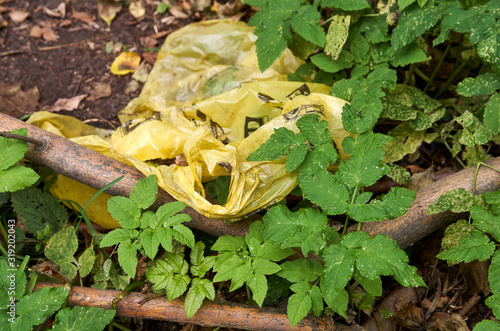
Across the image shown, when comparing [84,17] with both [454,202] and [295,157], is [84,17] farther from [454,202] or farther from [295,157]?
[454,202]

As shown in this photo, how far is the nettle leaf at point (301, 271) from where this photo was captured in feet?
4.94

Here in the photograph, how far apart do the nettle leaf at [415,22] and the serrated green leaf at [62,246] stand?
1930mm

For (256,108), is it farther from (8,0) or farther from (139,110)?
(8,0)

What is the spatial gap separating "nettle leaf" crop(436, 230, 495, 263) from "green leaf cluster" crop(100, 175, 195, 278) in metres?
1.06

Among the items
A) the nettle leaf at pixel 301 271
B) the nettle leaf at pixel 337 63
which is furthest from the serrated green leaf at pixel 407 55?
the nettle leaf at pixel 301 271

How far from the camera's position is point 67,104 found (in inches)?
110

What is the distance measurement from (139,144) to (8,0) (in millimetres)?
2497

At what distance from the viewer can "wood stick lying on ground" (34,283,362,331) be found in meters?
1.59

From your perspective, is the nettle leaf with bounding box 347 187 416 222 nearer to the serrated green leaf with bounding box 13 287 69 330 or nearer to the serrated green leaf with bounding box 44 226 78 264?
the serrated green leaf with bounding box 13 287 69 330

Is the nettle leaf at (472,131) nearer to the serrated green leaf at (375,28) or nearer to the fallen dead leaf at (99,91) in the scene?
the serrated green leaf at (375,28)

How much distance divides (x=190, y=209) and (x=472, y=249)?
1.24 m

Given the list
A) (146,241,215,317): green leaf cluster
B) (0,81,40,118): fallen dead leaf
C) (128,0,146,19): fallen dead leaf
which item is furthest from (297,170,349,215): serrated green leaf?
(128,0,146,19): fallen dead leaf

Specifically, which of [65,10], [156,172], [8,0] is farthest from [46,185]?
[8,0]

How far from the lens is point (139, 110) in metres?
2.62
